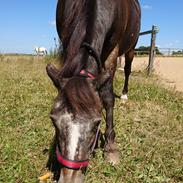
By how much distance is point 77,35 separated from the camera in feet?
7.56

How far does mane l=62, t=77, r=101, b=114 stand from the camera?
186 cm

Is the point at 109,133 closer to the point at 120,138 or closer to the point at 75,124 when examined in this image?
the point at 120,138

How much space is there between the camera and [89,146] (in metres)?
1.95

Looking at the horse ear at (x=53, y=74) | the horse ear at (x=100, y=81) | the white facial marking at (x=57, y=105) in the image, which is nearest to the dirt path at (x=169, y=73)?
the horse ear at (x=100, y=81)

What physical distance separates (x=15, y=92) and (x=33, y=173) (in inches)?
121

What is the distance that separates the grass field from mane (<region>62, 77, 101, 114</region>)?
104 centimetres

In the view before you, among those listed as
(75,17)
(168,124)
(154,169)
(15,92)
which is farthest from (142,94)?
(75,17)

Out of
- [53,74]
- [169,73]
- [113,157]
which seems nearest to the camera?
[53,74]

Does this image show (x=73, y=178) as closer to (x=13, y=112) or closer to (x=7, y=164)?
(x=7, y=164)

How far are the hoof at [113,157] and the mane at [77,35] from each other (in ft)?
4.00

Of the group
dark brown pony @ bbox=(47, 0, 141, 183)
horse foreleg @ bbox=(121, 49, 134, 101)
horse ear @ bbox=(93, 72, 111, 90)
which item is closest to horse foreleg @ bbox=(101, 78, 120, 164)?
dark brown pony @ bbox=(47, 0, 141, 183)

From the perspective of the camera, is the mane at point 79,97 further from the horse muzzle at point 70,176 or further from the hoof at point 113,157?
the hoof at point 113,157

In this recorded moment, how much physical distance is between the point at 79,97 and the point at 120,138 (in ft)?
6.23

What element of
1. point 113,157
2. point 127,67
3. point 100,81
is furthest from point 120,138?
point 127,67
